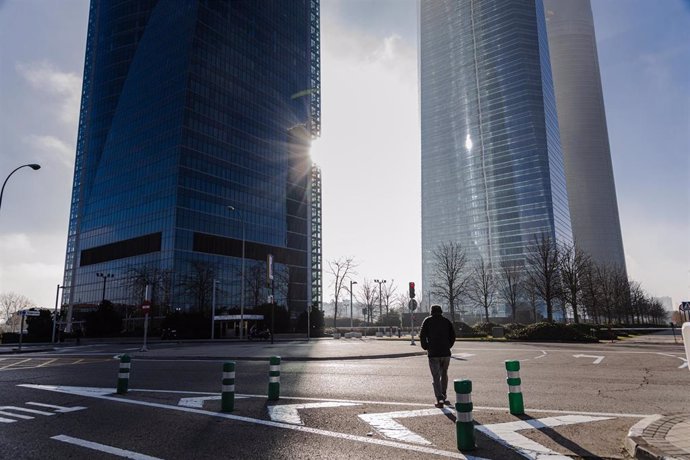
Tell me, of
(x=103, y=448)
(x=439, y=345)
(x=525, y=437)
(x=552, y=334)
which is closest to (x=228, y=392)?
(x=103, y=448)

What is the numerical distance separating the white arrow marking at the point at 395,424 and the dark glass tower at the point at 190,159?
65838mm

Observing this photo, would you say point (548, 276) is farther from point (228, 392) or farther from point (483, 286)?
point (228, 392)

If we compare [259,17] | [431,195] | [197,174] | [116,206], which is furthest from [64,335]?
[431,195]

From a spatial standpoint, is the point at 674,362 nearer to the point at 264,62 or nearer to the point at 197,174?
the point at 197,174

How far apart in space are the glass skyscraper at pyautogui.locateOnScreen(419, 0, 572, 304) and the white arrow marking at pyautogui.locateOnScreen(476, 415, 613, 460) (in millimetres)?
127287

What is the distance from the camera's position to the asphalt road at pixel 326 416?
5.37 meters

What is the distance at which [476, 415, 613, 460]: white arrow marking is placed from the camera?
5.00 m

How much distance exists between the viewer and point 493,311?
441ft

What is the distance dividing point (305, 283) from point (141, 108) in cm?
5143

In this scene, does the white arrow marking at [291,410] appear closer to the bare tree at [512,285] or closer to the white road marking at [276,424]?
the white road marking at [276,424]

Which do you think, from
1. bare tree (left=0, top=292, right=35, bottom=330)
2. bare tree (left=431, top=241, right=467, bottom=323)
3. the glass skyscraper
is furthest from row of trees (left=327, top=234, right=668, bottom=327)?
bare tree (left=0, top=292, right=35, bottom=330)

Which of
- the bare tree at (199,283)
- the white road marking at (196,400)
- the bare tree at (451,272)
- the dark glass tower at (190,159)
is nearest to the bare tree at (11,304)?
the dark glass tower at (190,159)

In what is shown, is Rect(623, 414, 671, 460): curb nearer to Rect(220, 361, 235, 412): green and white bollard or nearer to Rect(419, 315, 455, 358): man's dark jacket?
Rect(419, 315, 455, 358): man's dark jacket

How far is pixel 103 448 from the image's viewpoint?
18.1 feet
